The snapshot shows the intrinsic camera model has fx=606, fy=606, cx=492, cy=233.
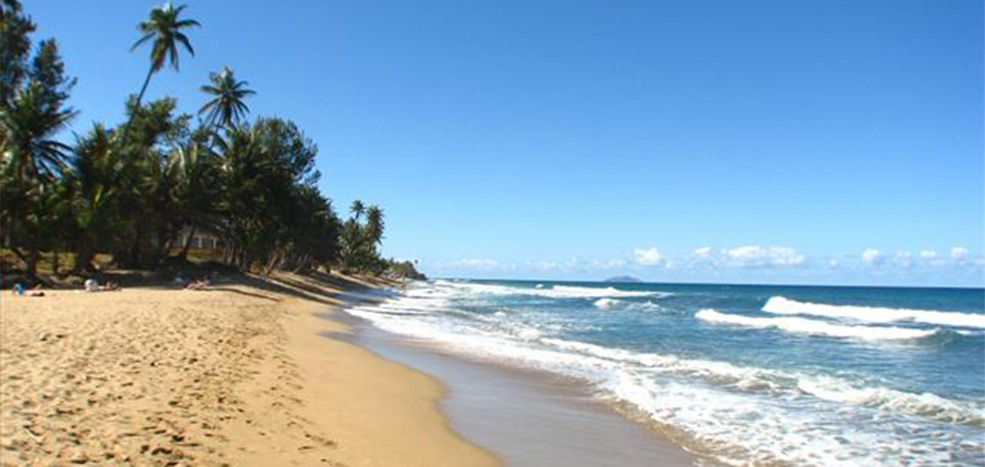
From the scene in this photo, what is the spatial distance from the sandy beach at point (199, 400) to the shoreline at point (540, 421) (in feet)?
1.54

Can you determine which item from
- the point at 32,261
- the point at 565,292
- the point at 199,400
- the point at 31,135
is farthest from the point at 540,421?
the point at 565,292

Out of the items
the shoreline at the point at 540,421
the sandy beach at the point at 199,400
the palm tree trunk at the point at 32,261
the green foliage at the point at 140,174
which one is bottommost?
the shoreline at the point at 540,421

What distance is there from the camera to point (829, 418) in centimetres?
991

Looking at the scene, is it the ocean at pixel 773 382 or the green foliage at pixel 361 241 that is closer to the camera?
the ocean at pixel 773 382

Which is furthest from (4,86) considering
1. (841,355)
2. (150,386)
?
(841,355)

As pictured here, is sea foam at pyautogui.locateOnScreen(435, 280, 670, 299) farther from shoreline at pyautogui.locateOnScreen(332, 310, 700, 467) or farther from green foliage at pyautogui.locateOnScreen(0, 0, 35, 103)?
shoreline at pyautogui.locateOnScreen(332, 310, 700, 467)

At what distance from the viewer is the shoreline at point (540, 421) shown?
285 inches

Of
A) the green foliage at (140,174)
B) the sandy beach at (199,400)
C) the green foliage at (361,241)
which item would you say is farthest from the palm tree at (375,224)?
the sandy beach at (199,400)

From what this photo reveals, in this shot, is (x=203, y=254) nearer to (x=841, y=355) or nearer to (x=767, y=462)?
(x=841, y=355)

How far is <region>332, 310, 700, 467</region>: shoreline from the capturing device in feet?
23.8

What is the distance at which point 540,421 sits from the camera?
889 cm

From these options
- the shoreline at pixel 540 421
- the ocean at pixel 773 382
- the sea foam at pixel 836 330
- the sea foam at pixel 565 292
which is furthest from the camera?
the sea foam at pixel 565 292

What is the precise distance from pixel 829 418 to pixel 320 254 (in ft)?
219

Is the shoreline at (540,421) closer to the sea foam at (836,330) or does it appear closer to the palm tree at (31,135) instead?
the sea foam at (836,330)
